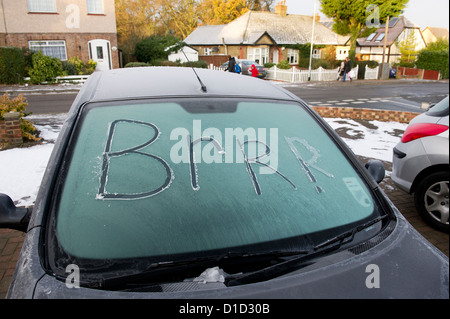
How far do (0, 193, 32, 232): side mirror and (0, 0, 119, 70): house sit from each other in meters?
24.8

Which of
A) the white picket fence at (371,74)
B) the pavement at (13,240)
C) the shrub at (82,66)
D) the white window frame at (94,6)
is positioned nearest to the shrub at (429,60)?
the white picket fence at (371,74)

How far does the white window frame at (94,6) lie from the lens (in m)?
24.0

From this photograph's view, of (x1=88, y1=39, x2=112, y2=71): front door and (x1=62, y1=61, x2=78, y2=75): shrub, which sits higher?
(x1=88, y1=39, x2=112, y2=71): front door

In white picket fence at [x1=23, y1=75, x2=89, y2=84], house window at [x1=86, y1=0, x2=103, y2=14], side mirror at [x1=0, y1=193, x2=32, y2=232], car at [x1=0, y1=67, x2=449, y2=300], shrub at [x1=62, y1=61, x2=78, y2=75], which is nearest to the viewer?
car at [x1=0, y1=67, x2=449, y2=300]

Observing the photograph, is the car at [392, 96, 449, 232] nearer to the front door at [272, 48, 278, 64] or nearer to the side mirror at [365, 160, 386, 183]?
the side mirror at [365, 160, 386, 183]

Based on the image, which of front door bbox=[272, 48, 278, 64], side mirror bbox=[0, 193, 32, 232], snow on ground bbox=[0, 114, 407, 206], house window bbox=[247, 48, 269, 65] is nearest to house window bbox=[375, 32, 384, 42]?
front door bbox=[272, 48, 278, 64]

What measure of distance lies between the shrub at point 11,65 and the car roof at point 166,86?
2115 centimetres

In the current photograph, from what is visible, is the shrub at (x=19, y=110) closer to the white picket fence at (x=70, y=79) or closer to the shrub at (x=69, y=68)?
the white picket fence at (x=70, y=79)

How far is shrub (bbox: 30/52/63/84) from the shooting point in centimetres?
2075

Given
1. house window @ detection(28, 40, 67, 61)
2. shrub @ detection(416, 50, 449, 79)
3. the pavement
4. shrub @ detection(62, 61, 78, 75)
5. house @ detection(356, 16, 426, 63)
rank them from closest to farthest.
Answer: the pavement
shrub @ detection(62, 61, 78, 75)
house window @ detection(28, 40, 67, 61)
shrub @ detection(416, 50, 449, 79)
house @ detection(356, 16, 426, 63)

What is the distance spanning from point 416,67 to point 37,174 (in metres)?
39.3

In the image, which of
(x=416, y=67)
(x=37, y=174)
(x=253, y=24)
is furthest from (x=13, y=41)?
(x=416, y=67)

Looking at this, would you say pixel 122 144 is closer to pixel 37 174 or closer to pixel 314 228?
pixel 314 228

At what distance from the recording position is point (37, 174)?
543 cm
